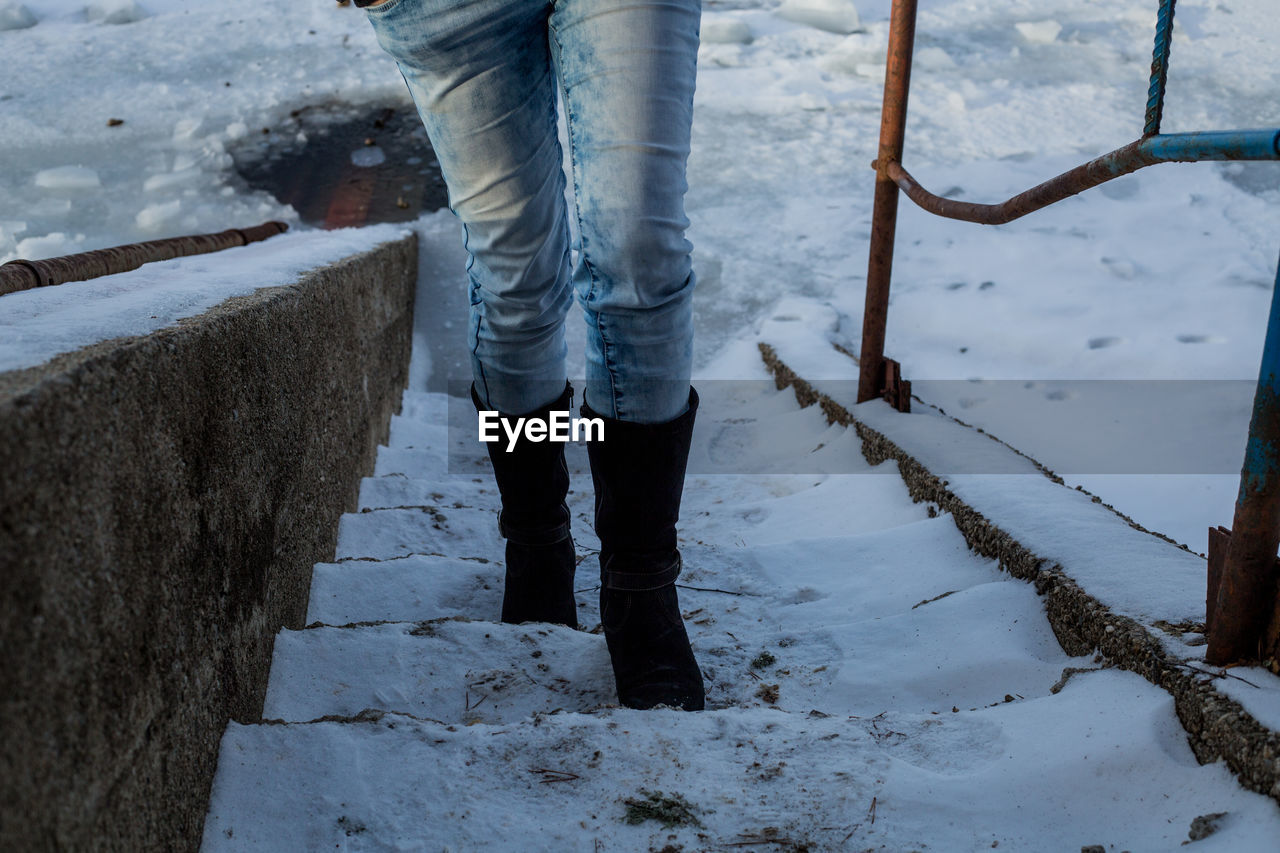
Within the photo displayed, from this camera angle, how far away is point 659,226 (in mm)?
1134

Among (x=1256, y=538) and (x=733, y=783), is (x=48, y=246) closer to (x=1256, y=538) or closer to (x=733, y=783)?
(x=733, y=783)

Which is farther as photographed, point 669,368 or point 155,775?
point 669,368

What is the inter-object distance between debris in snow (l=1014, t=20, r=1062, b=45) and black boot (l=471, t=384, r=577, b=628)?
16.9ft

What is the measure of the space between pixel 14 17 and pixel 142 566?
6.10 m

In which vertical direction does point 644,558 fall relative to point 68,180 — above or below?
above

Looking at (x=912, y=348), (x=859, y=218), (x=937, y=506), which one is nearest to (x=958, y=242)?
(x=859, y=218)

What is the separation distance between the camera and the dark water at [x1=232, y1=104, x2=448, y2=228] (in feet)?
13.8

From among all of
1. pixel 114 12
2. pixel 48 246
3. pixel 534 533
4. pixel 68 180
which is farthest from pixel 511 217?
pixel 114 12

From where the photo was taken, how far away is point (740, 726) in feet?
3.39

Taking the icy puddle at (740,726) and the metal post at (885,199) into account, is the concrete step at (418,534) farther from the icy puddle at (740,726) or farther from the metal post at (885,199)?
the metal post at (885,199)

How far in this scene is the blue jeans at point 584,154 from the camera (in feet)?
3.63

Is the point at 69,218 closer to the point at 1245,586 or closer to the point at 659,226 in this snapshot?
the point at 659,226

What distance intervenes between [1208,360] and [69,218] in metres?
4.26

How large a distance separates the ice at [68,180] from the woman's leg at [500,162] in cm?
354
